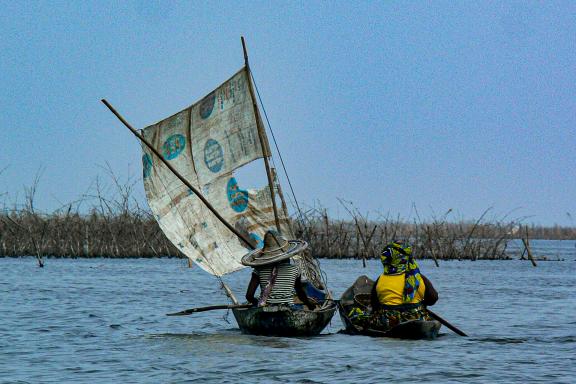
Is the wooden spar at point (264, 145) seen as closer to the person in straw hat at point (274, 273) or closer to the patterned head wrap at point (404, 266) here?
the person in straw hat at point (274, 273)

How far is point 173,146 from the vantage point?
52.7 ft

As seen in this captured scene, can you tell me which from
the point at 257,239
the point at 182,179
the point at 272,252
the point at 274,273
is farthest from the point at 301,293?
the point at 182,179

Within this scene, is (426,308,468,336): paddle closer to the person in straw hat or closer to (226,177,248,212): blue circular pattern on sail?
the person in straw hat

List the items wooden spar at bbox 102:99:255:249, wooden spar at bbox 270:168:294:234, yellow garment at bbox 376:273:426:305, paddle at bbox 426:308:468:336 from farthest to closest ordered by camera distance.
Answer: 1. wooden spar at bbox 102:99:255:249
2. wooden spar at bbox 270:168:294:234
3. paddle at bbox 426:308:468:336
4. yellow garment at bbox 376:273:426:305

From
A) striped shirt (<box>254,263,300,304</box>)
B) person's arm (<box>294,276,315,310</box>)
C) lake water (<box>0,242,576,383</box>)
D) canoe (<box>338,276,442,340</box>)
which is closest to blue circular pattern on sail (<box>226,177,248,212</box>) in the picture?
lake water (<box>0,242,576,383</box>)

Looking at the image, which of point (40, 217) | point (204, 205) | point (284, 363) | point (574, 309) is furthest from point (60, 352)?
point (40, 217)

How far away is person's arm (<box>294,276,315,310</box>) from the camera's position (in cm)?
1302

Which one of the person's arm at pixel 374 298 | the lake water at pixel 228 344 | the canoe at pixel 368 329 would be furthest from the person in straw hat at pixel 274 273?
the canoe at pixel 368 329

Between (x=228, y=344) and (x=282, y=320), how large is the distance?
2.53 feet

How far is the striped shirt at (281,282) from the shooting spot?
12758mm

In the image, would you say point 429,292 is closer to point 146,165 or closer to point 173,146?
point 173,146

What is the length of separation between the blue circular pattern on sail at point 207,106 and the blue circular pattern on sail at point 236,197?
4.21 feet

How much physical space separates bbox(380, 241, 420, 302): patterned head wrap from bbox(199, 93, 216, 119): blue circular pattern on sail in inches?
192

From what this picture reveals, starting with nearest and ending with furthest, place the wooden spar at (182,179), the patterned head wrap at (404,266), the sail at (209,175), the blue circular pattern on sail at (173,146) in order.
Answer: the patterned head wrap at (404,266)
the wooden spar at (182,179)
the sail at (209,175)
the blue circular pattern on sail at (173,146)
